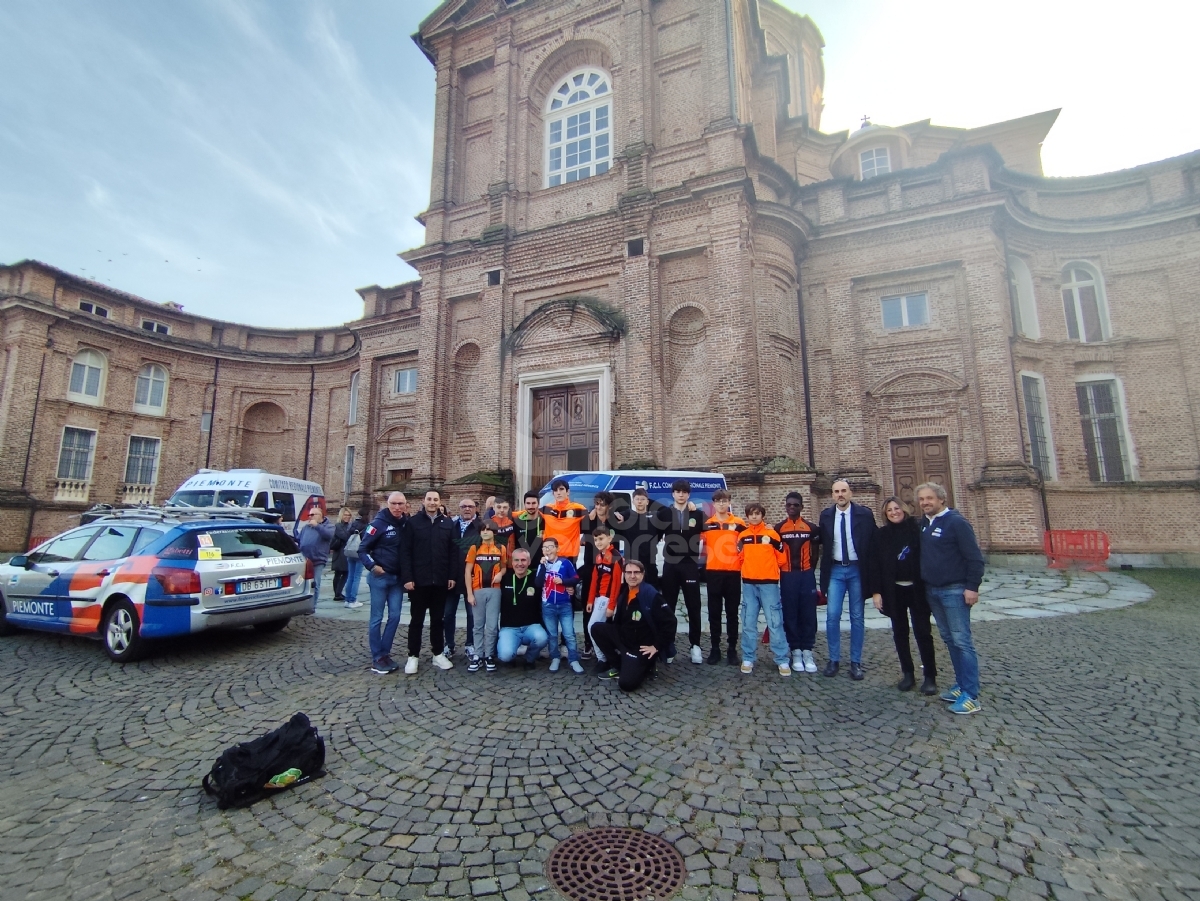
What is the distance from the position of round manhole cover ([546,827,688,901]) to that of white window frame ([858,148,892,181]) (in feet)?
75.1

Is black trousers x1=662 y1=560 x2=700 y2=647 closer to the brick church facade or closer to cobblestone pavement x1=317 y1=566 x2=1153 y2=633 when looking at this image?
cobblestone pavement x1=317 y1=566 x2=1153 y2=633

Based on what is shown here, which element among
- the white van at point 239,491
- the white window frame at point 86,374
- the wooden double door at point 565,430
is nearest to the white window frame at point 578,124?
the wooden double door at point 565,430

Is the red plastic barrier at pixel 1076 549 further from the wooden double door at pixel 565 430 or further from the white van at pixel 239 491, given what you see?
the white van at pixel 239 491

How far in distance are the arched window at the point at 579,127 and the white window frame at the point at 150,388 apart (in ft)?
65.1

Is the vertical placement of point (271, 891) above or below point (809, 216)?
below

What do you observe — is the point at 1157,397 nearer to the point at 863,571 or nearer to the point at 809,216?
the point at 809,216

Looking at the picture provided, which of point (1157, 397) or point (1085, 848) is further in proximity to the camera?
point (1157, 397)

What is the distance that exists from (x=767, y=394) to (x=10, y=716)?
532 inches

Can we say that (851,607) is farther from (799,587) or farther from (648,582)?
(648,582)

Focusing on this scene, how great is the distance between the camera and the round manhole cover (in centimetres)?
263

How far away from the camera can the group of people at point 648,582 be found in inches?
221

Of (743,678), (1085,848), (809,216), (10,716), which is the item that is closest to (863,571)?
(743,678)

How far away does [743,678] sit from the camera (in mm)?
5707

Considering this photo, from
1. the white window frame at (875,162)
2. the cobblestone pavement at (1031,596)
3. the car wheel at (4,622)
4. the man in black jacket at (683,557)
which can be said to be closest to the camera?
the man in black jacket at (683,557)
